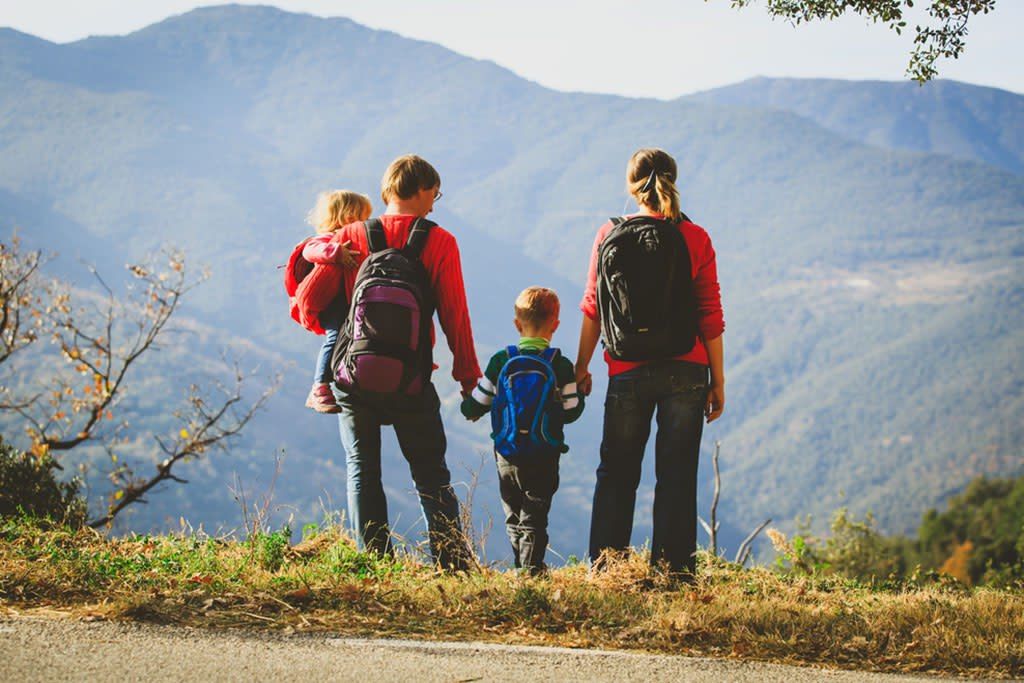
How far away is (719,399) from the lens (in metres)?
4.91

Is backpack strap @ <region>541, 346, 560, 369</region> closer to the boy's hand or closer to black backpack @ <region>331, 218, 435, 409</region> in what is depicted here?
the boy's hand

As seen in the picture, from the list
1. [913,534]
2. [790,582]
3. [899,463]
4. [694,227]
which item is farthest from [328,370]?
[899,463]

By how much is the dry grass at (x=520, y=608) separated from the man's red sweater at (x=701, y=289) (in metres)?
0.98

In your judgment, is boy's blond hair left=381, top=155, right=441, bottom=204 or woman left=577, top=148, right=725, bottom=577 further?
boy's blond hair left=381, top=155, right=441, bottom=204

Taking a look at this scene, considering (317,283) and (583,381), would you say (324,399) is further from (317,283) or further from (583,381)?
(583,381)

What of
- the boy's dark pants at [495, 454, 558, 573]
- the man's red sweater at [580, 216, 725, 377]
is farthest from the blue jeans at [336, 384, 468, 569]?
the man's red sweater at [580, 216, 725, 377]

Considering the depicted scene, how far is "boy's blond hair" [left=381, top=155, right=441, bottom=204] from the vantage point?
481 centimetres

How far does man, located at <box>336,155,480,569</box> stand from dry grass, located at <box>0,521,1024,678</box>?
0.22 meters

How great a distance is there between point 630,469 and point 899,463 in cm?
18000

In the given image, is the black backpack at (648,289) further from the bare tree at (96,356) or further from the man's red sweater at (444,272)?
the bare tree at (96,356)

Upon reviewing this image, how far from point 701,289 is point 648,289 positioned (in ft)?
0.94

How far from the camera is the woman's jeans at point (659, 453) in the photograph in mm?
4676

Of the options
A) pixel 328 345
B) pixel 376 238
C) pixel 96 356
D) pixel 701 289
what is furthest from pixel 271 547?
pixel 96 356

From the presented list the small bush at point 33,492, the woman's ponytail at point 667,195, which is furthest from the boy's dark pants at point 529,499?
the small bush at point 33,492
